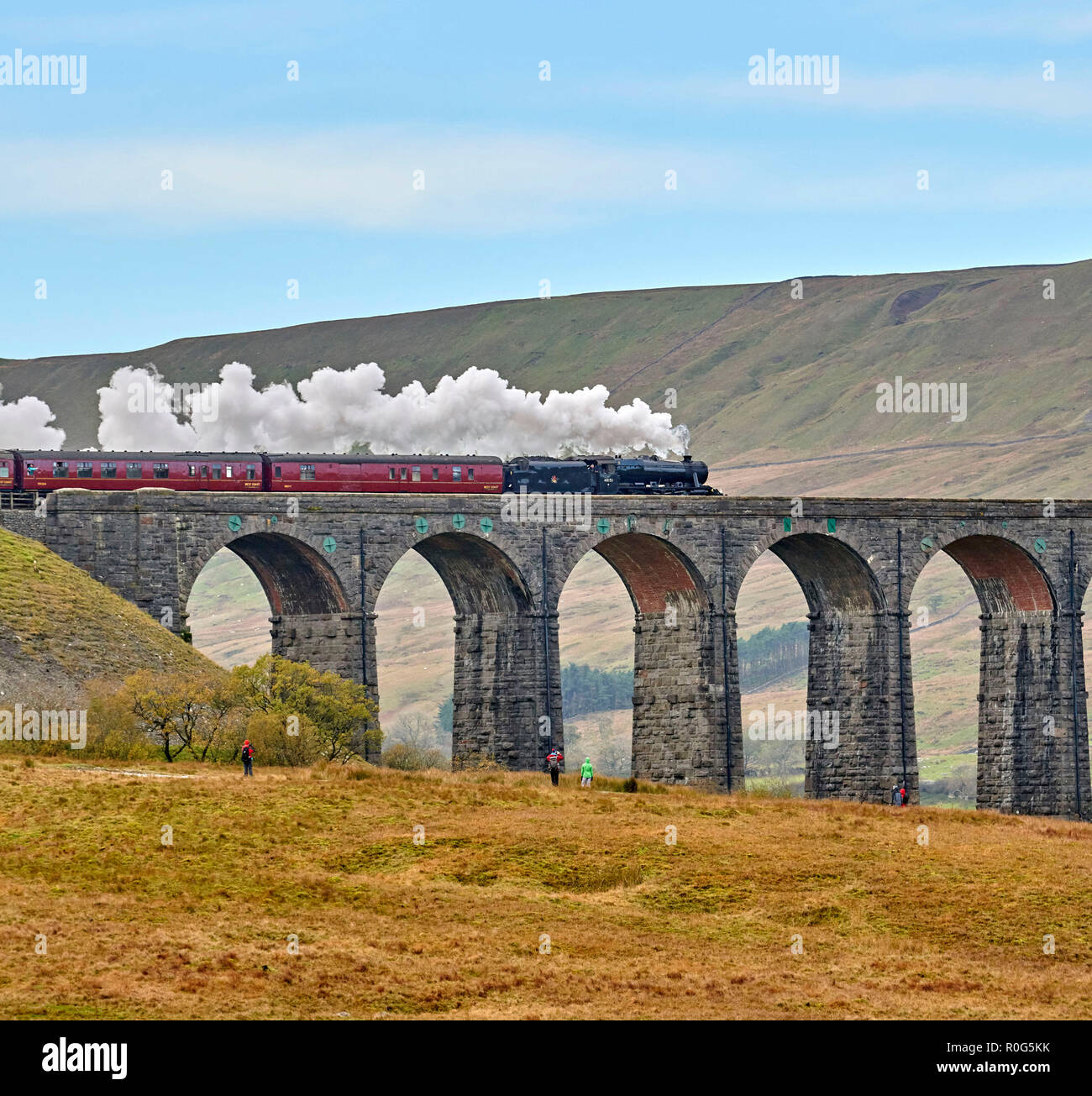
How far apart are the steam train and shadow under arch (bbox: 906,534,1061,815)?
13649mm

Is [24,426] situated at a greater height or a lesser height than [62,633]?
greater

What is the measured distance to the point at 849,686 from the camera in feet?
225

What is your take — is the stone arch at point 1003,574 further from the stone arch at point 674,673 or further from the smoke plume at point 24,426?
the smoke plume at point 24,426

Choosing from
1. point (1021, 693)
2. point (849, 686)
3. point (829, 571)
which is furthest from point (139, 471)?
point (1021, 693)

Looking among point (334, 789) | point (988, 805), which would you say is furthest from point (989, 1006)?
point (988, 805)

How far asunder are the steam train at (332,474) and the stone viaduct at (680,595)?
2.19 metres

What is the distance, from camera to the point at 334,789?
4519cm

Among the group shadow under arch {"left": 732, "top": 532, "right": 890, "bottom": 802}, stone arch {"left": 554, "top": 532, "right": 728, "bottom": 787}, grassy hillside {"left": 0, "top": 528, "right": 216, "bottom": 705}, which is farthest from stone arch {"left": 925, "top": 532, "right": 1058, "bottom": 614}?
grassy hillside {"left": 0, "top": 528, "right": 216, "bottom": 705}

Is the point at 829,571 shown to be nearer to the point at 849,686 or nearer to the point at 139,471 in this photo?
the point at 849,686

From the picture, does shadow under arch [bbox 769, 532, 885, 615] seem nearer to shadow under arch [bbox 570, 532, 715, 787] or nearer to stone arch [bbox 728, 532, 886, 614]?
stone arch [bbox 728, 532, 886, 614]

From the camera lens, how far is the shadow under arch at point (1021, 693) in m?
71.6

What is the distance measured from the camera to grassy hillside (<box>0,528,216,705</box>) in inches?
2002

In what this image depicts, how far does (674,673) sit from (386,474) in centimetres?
1269

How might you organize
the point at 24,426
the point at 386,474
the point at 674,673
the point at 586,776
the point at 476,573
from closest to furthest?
the point at 586,776, the point at 386,474, the point at 476,573, the point at 674,673, the point at 24,426
